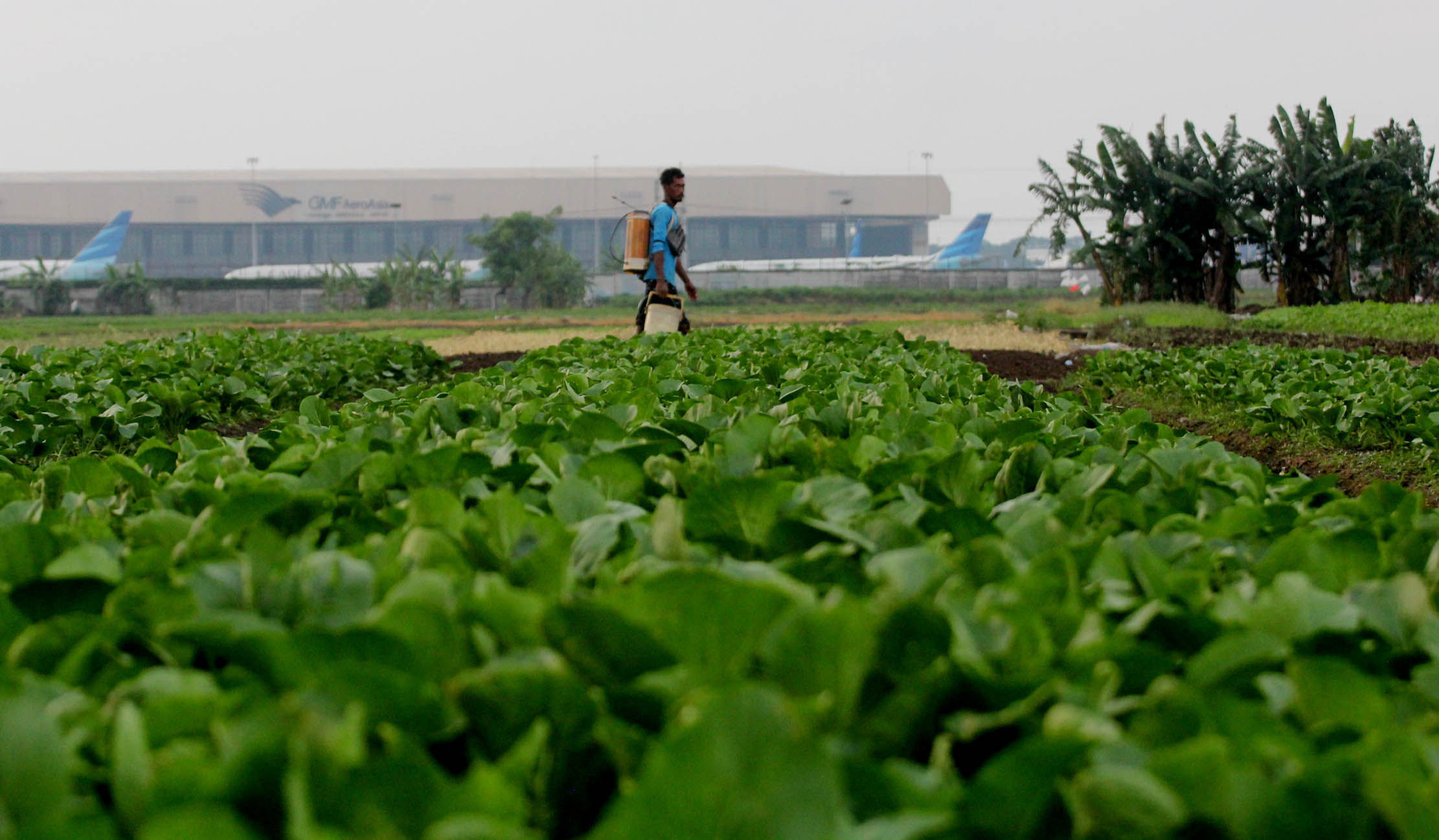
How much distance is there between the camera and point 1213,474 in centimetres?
202

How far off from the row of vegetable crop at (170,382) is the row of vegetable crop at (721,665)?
4.26 meters

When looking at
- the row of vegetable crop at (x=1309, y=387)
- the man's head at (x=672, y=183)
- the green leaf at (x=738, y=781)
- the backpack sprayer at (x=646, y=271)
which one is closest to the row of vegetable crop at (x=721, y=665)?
the green leaf at (x=738, y=781)

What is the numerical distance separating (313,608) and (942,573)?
0.64 meters

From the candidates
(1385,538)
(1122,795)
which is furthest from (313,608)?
(1385,538)

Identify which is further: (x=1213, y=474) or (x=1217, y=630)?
(x=1213, y=474)

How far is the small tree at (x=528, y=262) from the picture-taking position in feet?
143

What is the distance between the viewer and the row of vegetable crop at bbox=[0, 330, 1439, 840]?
767 mm

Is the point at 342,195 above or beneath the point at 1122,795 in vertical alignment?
above

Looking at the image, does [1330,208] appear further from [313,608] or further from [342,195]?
[342,195]

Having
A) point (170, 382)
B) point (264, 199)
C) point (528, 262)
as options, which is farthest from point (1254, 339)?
point (264, 199)

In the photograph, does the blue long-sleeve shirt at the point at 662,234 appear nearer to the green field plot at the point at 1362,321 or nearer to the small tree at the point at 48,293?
the green field plot at the point at 1362,321

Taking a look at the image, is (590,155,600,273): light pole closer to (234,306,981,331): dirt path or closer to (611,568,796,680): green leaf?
(234,306,981,331): dirt path

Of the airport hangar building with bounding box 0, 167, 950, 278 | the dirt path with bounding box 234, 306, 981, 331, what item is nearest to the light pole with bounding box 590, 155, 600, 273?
the airport hangar building with bounding box 0, 167, 950, 278

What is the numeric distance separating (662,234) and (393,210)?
69.0 metres
